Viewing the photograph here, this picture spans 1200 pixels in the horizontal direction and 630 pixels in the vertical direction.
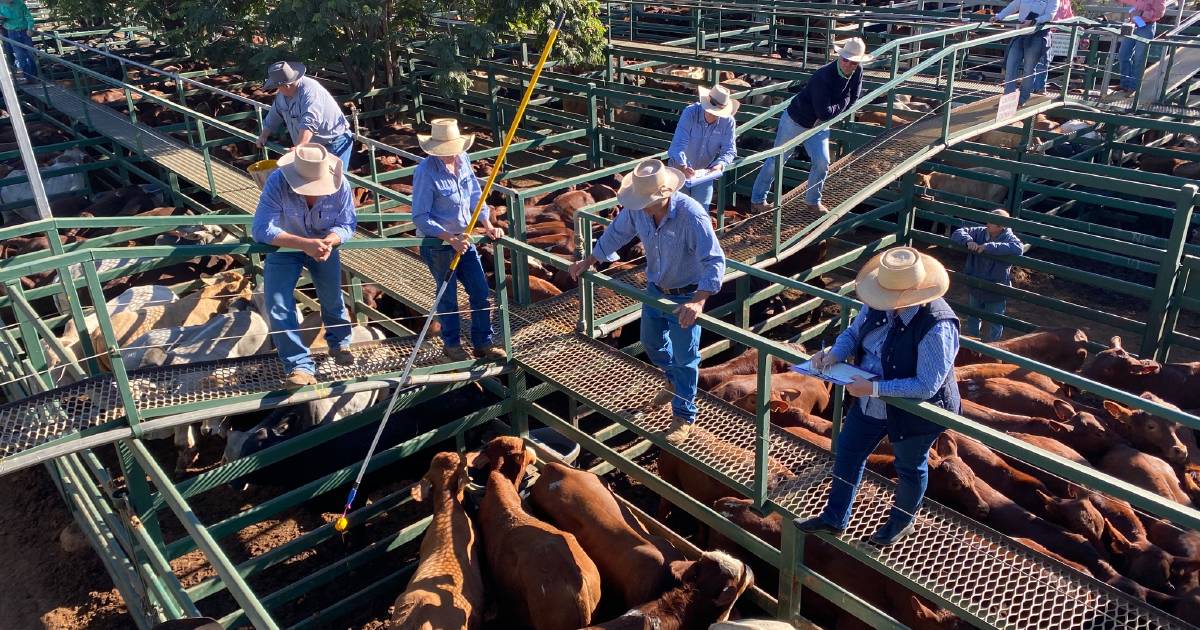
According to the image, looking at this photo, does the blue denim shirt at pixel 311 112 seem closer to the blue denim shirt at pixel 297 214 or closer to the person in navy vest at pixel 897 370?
the blue denim shirt at pixel 297 214

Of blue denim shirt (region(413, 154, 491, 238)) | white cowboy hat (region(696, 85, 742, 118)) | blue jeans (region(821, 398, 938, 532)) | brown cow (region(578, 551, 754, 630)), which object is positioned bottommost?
brown cow (region(578, 551, 754, 630))

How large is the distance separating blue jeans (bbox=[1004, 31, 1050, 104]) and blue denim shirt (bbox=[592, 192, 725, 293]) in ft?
26.4

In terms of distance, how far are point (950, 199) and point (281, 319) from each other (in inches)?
354

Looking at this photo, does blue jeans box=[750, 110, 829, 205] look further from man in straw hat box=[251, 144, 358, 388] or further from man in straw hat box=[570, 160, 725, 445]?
man in straw hat box=[251, 144, 358, 388]

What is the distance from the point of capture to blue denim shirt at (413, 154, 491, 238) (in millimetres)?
6957

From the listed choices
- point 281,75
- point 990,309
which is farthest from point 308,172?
point 990,309

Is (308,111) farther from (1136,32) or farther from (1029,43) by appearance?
(1136,32)

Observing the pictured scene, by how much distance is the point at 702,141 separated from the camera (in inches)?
367

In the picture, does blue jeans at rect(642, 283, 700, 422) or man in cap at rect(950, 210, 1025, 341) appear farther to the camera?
man in cap at rect(950, 210, 1025, 341)

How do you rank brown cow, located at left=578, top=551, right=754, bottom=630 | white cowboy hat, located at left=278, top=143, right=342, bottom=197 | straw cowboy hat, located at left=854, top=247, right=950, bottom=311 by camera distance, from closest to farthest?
straw cowboy hat, located at left=854, top=247, right=950, bottom=311
brown cow, located at left=578, top=551, right=754, bottom=630
white cowboy hat, located at left=278, top=143, right=342, bottom=197


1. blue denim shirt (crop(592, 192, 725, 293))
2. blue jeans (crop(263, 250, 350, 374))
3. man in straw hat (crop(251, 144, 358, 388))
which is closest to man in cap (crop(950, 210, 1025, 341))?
blue denim shirt (crop(592, 192, 725, 293))

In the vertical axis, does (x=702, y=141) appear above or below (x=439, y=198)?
below

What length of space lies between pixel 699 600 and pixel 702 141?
4.99 metres

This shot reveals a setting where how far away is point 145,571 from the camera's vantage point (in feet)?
20.3
